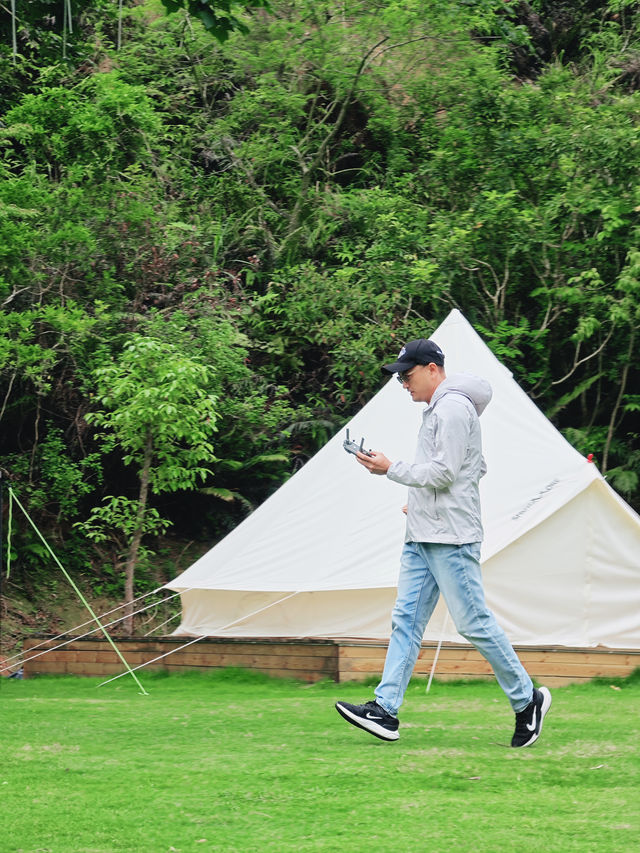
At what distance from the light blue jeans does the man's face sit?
709 mm

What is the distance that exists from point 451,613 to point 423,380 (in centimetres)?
109

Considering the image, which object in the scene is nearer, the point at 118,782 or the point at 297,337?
the point at 118,782

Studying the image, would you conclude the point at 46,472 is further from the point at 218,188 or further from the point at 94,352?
the point at 218,188

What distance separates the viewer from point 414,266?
1270 centimetres

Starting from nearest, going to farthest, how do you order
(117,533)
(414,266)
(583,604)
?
(583,604)
(414,266)
(117,533)

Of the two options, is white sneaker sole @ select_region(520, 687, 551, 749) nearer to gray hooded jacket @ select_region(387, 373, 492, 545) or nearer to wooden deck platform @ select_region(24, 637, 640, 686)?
gray hooded jacket @ select_region(387, 373, 492, 545)

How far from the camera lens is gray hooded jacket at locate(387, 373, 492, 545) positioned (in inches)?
190

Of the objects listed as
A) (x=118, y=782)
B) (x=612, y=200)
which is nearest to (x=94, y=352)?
(x=612, y=200)

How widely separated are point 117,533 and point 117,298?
10.2 feet

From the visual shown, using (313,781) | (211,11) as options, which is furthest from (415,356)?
(211,11)

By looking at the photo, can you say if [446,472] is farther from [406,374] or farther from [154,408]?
[154,408]

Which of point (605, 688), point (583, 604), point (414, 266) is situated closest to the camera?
point (605, 688)

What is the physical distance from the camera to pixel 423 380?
16.7 ft

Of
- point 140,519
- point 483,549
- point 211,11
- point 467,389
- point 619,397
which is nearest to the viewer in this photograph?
point 467,389
